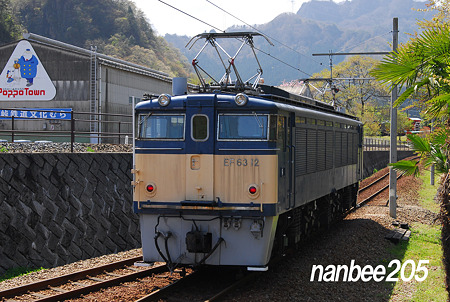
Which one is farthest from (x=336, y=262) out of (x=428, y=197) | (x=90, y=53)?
(x=90, y=53)

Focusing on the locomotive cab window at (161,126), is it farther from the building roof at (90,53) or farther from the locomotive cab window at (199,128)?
the building roof at (90,53)

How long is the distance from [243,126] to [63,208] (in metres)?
6.72

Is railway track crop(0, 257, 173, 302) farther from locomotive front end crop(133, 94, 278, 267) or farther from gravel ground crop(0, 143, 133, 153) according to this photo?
gravel ground crop(0, 143, 133, 153)

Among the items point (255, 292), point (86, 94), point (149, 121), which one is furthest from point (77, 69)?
point (255, 292)

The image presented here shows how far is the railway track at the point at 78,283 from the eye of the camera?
9.23 m

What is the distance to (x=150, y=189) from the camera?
9.95 metres

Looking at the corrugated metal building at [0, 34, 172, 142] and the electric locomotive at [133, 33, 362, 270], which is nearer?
the electric locomotive at [133, 33, 362, 270]

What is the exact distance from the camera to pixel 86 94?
30.1m

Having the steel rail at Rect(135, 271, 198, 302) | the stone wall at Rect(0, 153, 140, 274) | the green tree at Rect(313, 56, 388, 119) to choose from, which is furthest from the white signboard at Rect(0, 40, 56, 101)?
the green tree at Rect(313, 56, 388, 119)

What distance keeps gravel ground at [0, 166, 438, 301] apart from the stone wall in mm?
1602

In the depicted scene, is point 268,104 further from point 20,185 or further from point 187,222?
point 20,185

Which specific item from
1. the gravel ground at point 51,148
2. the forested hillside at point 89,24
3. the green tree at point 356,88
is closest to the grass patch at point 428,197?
the gravel ground at point 51,148

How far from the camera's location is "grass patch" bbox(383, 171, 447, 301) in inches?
398

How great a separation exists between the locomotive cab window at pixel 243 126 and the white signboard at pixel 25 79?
2311 cm
